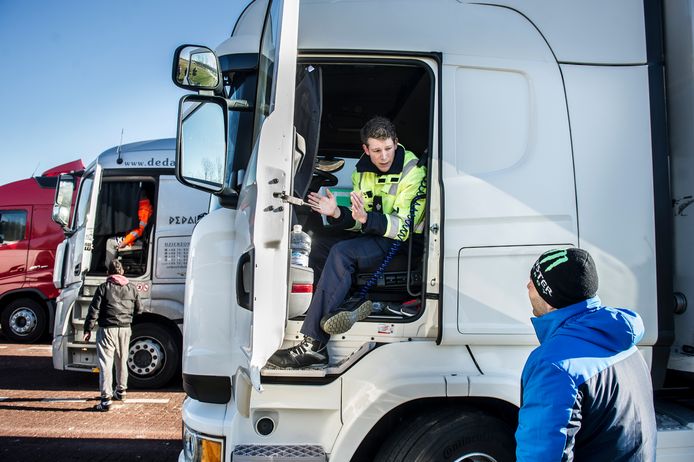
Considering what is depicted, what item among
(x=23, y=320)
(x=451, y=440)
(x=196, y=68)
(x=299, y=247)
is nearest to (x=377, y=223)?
(x=299, y=247)

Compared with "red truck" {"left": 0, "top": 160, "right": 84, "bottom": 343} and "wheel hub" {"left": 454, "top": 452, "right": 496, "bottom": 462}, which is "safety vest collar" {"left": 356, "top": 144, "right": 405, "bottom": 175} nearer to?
"wheel hub" {"left": 454, "top": 452, "right": 496, "bottom": 462}

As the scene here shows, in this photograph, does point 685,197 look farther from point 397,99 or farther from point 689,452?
point 397,99

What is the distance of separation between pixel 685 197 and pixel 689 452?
1193mm

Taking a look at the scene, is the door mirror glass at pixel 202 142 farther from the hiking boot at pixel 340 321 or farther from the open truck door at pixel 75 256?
the open truck door at pixel 75 256

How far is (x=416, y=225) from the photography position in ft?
8.90

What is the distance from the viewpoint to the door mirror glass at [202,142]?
7.98ft

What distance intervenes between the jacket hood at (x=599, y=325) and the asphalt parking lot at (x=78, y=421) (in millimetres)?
3924

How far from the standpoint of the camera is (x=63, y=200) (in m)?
7.18

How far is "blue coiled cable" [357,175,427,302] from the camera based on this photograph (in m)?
2.68

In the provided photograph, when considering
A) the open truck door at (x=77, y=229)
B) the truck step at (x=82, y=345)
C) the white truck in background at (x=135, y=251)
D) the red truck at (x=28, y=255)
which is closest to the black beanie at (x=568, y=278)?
the white truck in background at (x=135, y=251)

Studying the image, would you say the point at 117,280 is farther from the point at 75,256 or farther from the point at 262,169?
the point at 262,169

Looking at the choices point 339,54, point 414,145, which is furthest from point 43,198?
point 339,54

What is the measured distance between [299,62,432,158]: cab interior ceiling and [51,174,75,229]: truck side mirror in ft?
14.9

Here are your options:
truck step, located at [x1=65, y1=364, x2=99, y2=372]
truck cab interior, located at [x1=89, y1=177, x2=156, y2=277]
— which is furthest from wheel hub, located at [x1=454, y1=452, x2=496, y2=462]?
truck cab interior, located at [x1=89, y1=177, x2=156, y2=277]
